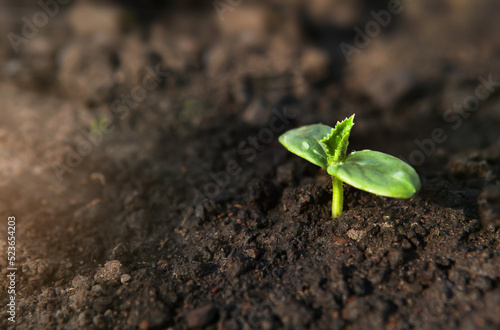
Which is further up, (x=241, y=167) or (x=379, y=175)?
(x=241, y=167)

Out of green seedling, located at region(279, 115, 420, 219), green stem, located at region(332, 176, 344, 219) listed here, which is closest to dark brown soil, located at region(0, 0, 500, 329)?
green stem, located at region(332, 176, 344, 219)

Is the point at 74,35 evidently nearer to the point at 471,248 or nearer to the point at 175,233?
the point at 175,233

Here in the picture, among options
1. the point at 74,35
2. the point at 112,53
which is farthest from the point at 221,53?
the point at 74,35

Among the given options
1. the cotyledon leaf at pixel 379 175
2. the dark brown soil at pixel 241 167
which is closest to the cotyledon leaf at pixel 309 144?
the cotyledon leaf at pixel 379 175

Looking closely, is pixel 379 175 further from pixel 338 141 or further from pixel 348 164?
pixel 338 141

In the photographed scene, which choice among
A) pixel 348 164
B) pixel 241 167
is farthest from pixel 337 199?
pixel 241 167

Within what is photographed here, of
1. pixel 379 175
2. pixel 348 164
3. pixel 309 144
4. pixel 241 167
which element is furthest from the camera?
pixel 241 167

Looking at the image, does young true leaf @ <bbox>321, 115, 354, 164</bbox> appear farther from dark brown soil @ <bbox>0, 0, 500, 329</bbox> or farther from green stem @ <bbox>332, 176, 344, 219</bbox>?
dark brown soil @ <bbox>0, 0, 500, 329</bbox>

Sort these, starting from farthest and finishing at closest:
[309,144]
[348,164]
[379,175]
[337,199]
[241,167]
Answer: [241,167]
[337,199]
[309,144]
[348,164]
[379,175]
